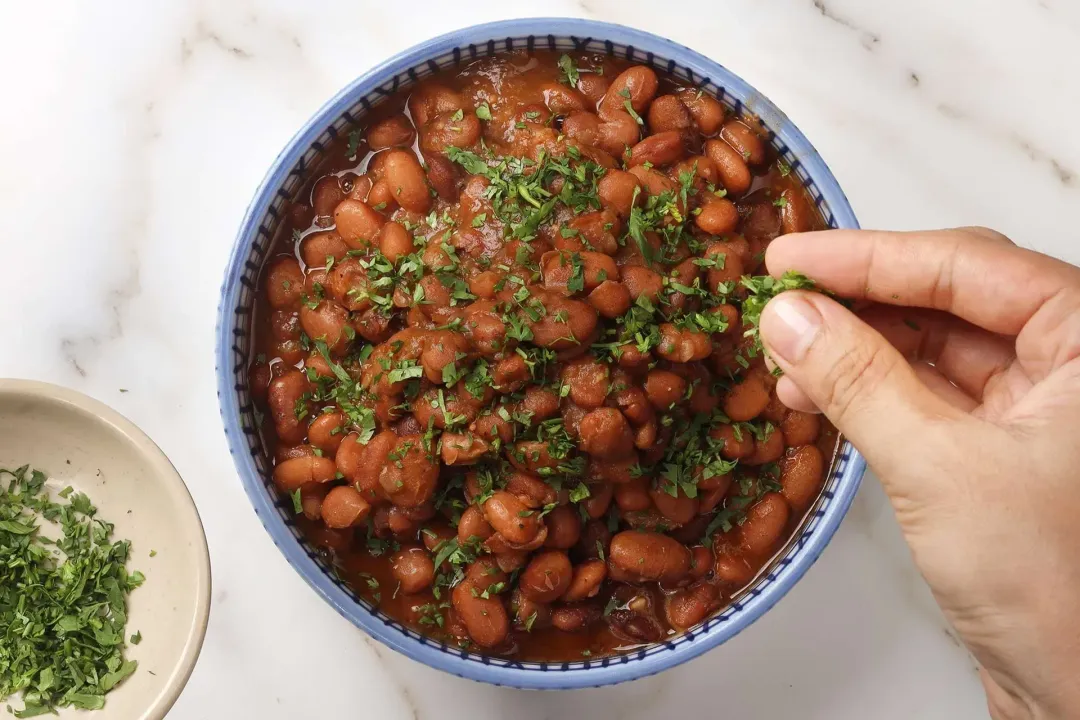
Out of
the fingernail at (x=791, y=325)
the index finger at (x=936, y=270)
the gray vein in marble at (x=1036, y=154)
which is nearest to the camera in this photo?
the fingernail at (x=791, y=325)

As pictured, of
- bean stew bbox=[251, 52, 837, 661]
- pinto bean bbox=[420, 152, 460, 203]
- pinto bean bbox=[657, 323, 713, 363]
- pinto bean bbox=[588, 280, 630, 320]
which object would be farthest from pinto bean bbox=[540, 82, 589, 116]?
pinto bean bbox=[657, 323, 713, 363]

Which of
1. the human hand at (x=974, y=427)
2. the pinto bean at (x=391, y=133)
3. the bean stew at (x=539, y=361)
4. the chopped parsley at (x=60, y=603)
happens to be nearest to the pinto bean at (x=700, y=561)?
the bean stew at (x=539, y=361)

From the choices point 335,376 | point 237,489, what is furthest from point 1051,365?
point 237,489

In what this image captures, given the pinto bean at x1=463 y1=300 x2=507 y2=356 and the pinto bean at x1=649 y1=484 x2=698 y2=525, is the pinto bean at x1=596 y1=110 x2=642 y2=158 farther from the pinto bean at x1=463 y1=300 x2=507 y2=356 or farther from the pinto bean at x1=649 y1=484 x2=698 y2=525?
the pinto bean at x1=649 y1=484 x2=698 y2=525

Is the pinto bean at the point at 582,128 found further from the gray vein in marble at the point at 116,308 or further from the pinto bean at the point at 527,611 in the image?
the gray vein in marble at the point at 116,308

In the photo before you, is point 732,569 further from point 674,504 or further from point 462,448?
point 462,448

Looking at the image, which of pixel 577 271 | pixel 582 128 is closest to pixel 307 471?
pixel 577 271

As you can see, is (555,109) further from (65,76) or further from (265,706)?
(265,706)
